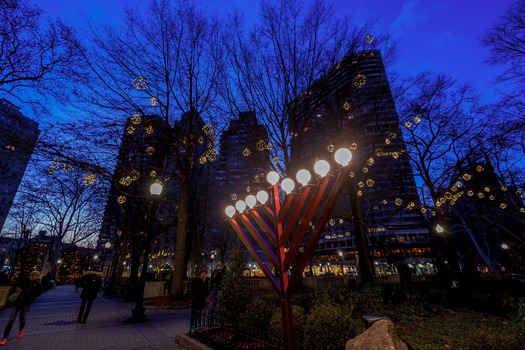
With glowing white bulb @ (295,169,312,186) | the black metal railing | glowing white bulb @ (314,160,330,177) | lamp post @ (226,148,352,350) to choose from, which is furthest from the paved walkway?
glowing white bulb @ (314,160,330,177)

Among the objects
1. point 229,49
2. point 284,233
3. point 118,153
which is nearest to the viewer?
point 284,233

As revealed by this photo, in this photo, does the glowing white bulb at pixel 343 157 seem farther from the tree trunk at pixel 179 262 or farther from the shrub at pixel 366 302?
the tree trunk at pixel 179 262

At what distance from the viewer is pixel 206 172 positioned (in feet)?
102

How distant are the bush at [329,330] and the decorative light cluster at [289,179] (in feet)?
8.92

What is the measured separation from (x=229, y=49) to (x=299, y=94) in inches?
183

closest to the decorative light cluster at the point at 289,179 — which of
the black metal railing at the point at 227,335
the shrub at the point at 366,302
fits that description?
the black metal railing at the point at 227,335

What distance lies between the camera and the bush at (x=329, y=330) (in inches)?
185

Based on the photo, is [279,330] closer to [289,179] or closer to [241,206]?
[241,206]

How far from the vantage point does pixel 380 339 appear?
3768 mm

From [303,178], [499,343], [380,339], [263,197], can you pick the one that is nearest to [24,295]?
[263,197]

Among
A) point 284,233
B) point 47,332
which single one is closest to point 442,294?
point 284,233

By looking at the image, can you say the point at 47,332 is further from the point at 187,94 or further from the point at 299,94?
the point at 299,94

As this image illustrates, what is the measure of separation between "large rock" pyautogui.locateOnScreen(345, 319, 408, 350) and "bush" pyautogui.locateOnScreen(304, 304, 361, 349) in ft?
2.26

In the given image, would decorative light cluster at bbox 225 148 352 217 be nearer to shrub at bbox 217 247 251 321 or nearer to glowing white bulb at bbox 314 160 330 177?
glowing white bulb at bbox 314 160 330 177
